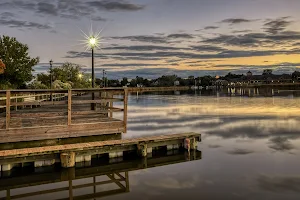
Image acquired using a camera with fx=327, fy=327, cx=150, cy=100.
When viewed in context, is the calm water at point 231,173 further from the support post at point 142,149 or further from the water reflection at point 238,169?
the support post at point 142,149

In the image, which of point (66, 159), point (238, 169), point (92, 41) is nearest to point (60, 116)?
point (66, 159)

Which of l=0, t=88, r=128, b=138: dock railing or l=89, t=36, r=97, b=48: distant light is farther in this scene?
l=89, t=36, r=97, b=48: distant light

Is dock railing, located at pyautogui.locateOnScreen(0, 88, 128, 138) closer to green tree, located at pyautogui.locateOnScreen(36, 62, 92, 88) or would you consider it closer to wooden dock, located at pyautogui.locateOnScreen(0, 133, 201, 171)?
wooden dock, located at pyautogui.locateOnScreen(0, 133, 201, 171)

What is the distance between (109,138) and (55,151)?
3772 millimetres

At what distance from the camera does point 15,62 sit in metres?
52.0

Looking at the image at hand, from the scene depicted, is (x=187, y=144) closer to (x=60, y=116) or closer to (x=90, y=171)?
(x=90, y=171)

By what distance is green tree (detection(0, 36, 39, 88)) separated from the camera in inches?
2020

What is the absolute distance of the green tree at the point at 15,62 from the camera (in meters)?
51.3

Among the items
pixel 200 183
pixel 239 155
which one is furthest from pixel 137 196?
pixel 239 155

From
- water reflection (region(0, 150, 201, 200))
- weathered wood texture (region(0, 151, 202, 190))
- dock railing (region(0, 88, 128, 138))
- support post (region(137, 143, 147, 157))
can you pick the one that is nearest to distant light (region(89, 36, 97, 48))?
dock railing (region(0, 88, 128, 138))

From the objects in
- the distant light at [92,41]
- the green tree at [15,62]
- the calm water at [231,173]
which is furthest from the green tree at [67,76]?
the calm water at [231,173]

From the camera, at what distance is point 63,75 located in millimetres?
84062

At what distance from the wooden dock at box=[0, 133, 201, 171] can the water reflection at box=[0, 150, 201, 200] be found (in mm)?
384

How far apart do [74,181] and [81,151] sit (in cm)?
175
